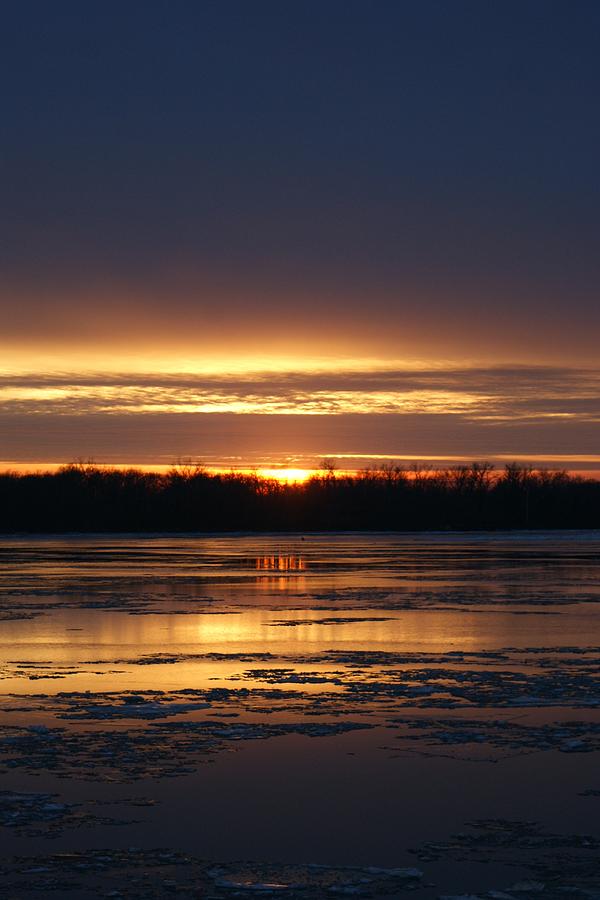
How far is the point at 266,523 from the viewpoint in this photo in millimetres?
94938

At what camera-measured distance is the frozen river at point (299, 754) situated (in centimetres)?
526

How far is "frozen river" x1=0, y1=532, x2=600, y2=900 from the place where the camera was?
5258 millimetres

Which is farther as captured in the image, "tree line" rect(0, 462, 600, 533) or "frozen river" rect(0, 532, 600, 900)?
"tree line" rect(0, 462, 600, 533)

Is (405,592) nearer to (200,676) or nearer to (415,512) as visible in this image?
(200,676)

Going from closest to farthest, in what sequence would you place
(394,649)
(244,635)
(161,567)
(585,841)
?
1. (585,841)
2. (394,649)
3. (244,635)
4. (161,567)

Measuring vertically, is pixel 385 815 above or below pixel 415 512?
above

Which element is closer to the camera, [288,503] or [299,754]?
[299,754]

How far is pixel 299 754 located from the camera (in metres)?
7.57

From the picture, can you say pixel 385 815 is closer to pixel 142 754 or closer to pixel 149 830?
pixel 149 830

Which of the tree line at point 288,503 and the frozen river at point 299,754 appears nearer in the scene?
the frozen river at point 299,754

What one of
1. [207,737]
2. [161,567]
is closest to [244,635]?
[207,737]

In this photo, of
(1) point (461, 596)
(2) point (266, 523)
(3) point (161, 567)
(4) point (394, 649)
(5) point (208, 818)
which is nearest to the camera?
(5) point (208, 818)

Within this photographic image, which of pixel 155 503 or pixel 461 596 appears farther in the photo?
pixel 155 503

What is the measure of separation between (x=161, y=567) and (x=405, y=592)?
35.5 ft
